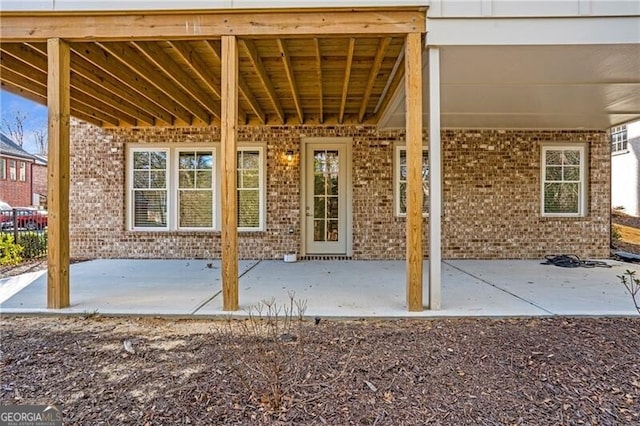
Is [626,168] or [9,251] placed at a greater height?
[626,168]

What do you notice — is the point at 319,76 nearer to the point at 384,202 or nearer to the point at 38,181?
the point at 384,202

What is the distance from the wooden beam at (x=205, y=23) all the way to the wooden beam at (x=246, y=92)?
37 centimetres

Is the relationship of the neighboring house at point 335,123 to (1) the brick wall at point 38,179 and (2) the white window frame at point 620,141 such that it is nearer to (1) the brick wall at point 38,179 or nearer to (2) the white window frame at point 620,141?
(2) the white window frame at point 620,141

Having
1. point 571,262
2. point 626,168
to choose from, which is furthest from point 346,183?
point 626,168

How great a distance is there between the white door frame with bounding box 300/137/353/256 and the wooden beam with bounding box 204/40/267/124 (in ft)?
3.26

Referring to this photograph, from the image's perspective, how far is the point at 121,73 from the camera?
4852mm

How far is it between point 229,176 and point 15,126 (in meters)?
24.5

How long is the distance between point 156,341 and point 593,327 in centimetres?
378

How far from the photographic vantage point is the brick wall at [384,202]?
24.0 feet

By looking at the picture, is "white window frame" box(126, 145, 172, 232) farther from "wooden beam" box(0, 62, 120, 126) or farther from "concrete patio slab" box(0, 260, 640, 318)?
"concrete patio slab" box(0, 260, 640, 318)

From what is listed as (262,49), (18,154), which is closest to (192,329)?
(262,49)

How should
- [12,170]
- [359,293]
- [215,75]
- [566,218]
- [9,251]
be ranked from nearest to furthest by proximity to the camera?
[359,293]
[215,75]
[9,251]
[566,218]
[12,170]

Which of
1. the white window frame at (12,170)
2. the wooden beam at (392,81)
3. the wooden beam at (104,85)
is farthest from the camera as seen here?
the white window frame at (12,170)

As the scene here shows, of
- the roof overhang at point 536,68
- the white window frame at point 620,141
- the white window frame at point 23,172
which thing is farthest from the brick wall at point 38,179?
the white window frame at point 620,141
